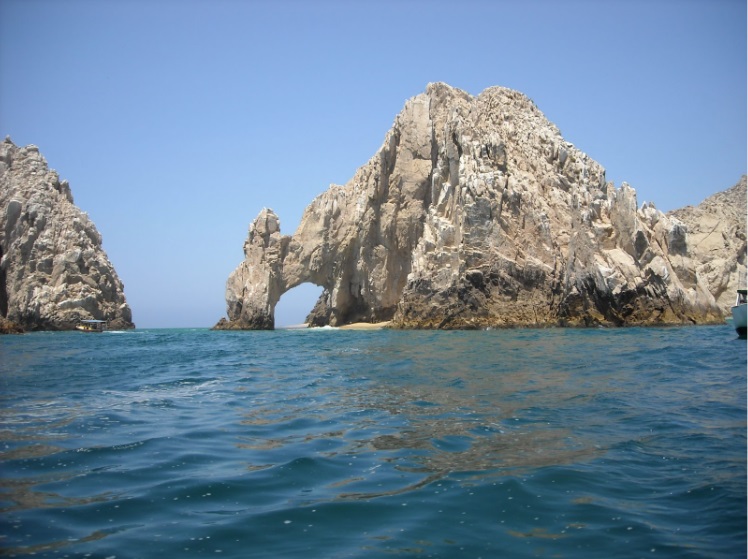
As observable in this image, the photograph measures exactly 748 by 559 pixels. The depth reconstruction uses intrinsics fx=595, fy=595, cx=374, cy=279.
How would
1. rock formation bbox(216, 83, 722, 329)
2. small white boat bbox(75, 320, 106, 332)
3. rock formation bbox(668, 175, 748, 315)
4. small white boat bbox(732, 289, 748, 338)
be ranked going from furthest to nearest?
rock formation bbox(668, 175, 748, 315)
small white boat bbox(75, 320, 106, 332)
rock formation bbox(216, 83, 722, 329)
small white boat bbox(732, 289, 748, 338)

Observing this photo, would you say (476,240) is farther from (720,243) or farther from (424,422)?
(720,243)

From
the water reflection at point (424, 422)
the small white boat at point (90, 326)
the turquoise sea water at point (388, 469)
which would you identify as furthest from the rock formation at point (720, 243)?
the small white boat at point (90, 326)

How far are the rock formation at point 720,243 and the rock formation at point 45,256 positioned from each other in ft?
211

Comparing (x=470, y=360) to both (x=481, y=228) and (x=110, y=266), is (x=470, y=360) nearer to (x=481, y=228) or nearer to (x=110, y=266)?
(x=481, y=228)

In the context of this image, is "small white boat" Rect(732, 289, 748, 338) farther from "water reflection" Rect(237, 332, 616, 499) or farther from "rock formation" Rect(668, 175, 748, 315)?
"rock formation" Rect(668, 175, 748, 315)

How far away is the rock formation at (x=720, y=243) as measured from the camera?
64312 millimetres

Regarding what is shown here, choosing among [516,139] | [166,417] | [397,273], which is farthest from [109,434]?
[397,273]

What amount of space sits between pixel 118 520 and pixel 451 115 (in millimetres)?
52396

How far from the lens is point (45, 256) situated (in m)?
66.1

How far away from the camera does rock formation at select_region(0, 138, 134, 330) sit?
210 feet

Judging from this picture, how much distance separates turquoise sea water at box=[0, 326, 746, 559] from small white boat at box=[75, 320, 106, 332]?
2146 inches

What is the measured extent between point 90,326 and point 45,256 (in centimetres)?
987

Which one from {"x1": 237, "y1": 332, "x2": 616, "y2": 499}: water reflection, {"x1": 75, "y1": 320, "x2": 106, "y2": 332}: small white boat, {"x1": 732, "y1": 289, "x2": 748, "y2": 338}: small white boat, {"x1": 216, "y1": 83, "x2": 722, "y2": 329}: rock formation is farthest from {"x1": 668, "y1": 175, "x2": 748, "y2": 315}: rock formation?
{"x1": 75, "y1": 320, "x2": 106, "y2": 332}: small white boat

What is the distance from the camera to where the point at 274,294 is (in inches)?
2408
